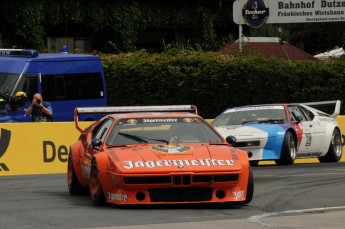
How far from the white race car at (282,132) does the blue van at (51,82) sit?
4.75 m

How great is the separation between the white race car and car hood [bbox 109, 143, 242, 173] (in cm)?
829

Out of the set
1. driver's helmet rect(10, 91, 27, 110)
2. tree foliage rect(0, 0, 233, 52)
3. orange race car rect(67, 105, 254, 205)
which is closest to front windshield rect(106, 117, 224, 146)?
orange race car rect(67, 105, 254, 205)

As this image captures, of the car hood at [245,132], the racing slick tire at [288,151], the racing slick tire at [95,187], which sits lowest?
the racing slick tire at [288,151]

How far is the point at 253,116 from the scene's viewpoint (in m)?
22.3

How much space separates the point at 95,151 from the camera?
13344 mm

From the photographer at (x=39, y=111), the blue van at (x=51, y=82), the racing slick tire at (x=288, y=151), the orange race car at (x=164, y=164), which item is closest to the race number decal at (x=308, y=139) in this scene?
the racing slick tire at (x=288, y=151)

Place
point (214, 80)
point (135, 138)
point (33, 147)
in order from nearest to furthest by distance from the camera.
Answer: point (135, 138) < point (33, 147) < point (214, 80)

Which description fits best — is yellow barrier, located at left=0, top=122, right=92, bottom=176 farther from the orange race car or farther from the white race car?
the orange race car

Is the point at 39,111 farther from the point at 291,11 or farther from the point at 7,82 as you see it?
the point at 291,11

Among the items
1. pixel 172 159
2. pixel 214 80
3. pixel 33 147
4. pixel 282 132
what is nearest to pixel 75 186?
pixel 172 159

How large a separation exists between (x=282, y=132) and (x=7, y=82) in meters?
7.22

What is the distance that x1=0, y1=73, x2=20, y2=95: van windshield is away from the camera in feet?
82.3

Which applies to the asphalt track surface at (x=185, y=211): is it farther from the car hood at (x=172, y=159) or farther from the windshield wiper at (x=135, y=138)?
the windshield wiper at (x=135, y=138)

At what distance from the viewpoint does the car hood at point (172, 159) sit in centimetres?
1213
